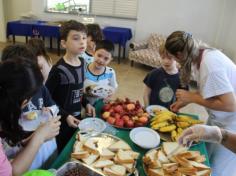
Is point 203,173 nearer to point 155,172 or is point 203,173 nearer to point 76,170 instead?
point 155,172

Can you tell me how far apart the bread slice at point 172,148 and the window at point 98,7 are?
16.2 ft

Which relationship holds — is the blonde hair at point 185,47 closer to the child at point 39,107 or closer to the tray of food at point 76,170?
the child at point 39,107

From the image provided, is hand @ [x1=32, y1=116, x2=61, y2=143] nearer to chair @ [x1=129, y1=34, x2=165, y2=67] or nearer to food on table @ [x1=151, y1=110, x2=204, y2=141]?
food on table @ [x1=151, y1=110, x2=204, y2=141]

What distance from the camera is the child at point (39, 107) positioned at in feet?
3.88

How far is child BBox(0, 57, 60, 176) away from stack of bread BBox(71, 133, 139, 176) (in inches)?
8.9

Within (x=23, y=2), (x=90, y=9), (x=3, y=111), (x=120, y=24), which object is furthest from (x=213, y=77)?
(x=23, y=2)

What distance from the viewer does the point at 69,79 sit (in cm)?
166

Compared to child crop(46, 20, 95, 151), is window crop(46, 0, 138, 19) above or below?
above

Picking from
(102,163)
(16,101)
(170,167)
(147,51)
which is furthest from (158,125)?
(147,51)

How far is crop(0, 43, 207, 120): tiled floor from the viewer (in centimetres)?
368

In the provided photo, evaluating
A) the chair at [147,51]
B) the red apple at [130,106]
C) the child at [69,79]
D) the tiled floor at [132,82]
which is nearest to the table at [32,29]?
the tiled floor at [132,82]

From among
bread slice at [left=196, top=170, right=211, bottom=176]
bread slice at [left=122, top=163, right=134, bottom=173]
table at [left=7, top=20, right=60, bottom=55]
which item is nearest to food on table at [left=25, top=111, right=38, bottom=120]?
bread slice at [left=122, top=163, right=134, bottom=173]

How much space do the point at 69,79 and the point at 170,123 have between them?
74 cm

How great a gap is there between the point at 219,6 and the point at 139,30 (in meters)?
1.82
